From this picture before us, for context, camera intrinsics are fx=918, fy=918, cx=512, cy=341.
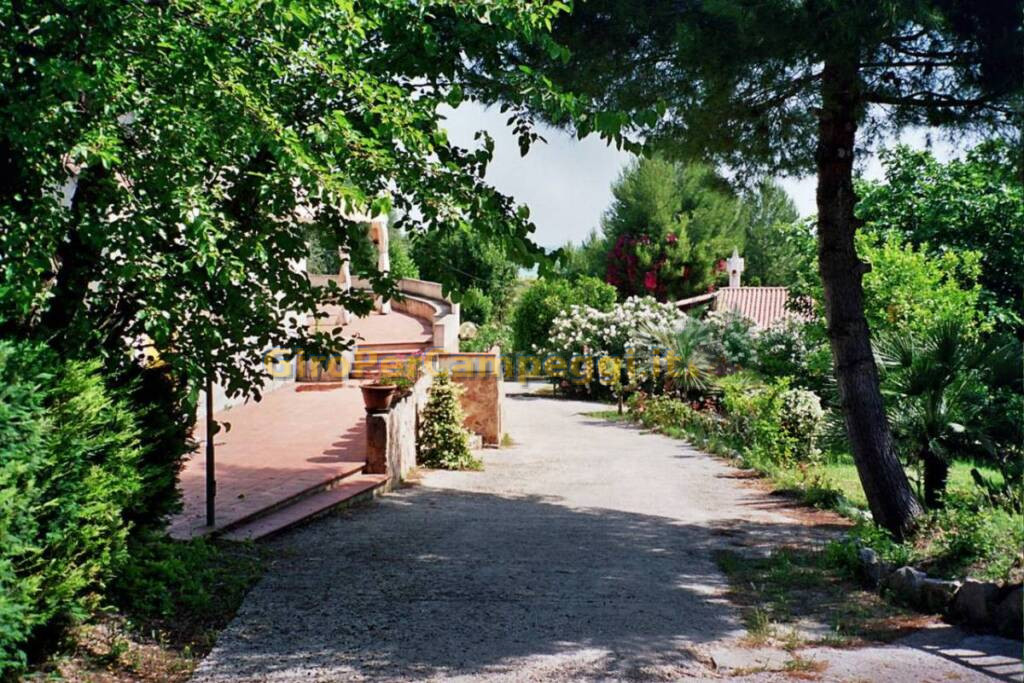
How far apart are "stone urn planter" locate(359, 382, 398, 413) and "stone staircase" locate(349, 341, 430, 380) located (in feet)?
27.6

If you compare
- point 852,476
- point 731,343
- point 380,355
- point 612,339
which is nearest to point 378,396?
point 852,476

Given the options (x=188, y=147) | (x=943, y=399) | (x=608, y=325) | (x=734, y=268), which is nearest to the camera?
(x=188, y=147)

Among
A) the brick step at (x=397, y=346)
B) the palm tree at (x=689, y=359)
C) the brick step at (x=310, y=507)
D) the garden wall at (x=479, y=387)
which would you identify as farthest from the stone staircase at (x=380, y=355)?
the brick step at (x=310, y=507)

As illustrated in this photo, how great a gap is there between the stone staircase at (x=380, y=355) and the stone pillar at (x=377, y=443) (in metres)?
8.41

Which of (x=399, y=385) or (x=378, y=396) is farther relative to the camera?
(x=399, y=385)

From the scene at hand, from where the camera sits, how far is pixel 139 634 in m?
5.39

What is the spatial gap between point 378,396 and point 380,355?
1056cm

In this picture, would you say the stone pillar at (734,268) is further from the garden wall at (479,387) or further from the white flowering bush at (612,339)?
the garden wall at (479,387)

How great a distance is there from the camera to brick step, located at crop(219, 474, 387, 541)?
805cm

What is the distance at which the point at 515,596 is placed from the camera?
6.45m

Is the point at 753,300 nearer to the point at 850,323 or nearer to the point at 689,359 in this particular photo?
the point at 689,359

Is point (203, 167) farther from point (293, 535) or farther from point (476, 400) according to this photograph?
point (476, 400)

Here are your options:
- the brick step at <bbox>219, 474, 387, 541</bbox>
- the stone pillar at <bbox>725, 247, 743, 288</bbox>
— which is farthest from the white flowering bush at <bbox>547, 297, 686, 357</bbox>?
the brick step at <bbox>219, 474, 387, 541</bbox>

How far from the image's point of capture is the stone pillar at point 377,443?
11.2 metres
